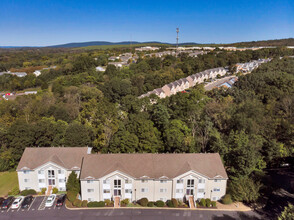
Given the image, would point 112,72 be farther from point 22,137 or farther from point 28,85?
point 22,137

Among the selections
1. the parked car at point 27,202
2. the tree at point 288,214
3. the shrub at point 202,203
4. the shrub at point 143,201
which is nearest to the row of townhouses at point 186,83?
the shrub at point 143,201

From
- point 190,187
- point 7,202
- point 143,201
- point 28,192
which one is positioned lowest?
point 28,192

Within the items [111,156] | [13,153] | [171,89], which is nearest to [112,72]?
[171,89]

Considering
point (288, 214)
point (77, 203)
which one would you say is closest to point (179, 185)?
point (288, 214)

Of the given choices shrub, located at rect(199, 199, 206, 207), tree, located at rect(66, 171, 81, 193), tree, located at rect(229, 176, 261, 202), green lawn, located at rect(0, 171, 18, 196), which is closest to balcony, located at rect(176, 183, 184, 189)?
shrub, located at rect(199, 199, 206, 207)

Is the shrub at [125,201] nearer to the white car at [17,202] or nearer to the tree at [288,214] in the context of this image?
the white car at [17,202]

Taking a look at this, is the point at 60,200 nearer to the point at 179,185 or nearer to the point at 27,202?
the point at 27,202
